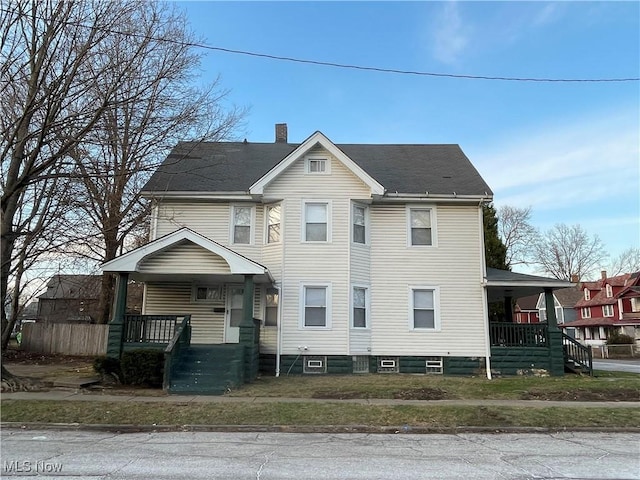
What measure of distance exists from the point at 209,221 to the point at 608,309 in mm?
45009

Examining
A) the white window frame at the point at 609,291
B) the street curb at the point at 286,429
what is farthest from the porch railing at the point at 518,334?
the white window frame at the point at 609,291

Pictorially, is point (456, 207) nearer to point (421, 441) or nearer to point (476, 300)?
point (476, 300)

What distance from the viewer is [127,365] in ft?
39.5

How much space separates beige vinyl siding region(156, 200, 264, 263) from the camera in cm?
1587

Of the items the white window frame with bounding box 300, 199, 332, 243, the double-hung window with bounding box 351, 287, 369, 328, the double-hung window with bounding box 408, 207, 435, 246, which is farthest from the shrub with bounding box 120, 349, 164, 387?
the double-hung window with bounding box 408, 207, 435, 246

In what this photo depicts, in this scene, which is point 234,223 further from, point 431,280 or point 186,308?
point 431,280

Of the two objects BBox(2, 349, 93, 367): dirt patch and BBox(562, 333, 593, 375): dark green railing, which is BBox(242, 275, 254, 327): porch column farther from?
BBox(562, 333, 593, 375): dark green railing

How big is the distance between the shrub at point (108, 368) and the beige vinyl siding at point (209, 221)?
15.9ft

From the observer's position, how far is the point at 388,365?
1542 cm

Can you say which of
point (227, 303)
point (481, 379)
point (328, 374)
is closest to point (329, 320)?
point (328, 374)

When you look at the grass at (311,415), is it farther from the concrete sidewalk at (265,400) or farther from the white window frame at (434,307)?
the white window frame at (434,307)

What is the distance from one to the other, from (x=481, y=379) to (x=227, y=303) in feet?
27.6

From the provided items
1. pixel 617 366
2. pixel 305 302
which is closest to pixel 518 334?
pixel 305 302

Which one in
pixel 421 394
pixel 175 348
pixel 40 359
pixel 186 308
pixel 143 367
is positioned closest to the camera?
pixel 421 394
